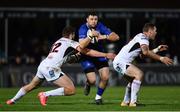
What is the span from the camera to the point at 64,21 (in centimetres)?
3909

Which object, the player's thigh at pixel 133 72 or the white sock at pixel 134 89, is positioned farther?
the player's thigh at pixel 133 72

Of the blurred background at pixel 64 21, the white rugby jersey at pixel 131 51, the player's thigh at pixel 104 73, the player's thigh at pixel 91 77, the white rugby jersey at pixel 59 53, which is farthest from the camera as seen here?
the blurred background at pixel 64 21

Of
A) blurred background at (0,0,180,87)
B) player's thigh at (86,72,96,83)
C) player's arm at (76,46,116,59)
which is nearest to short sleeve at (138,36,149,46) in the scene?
player's arm at (76,46,116,59)

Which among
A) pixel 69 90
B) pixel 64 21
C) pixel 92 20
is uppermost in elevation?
pixel 64 21

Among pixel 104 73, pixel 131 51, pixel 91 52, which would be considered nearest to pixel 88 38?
pixel 91 52

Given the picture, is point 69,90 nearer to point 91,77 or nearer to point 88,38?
point 88,38

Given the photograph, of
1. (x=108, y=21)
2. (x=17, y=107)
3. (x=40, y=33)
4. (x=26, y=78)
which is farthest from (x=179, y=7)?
(x=17, y=107)

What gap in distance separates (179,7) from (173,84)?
602 centimetres

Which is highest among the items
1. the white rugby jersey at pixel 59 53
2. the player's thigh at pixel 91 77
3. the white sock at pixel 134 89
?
the white rugby jersey at pixel 59 53

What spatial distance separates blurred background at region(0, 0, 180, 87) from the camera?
37844 mm

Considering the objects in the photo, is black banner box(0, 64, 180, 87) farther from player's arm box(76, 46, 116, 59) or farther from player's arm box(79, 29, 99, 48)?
player's arm box(79, 29, 99, 48)

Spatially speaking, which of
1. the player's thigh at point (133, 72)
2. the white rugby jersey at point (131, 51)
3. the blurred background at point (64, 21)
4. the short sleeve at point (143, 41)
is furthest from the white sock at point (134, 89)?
the blurred background at point (64, 21)

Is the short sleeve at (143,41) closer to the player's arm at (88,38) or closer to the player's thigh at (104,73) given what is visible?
the player's arm at (88,38)

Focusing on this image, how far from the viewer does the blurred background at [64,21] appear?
37844 mm
